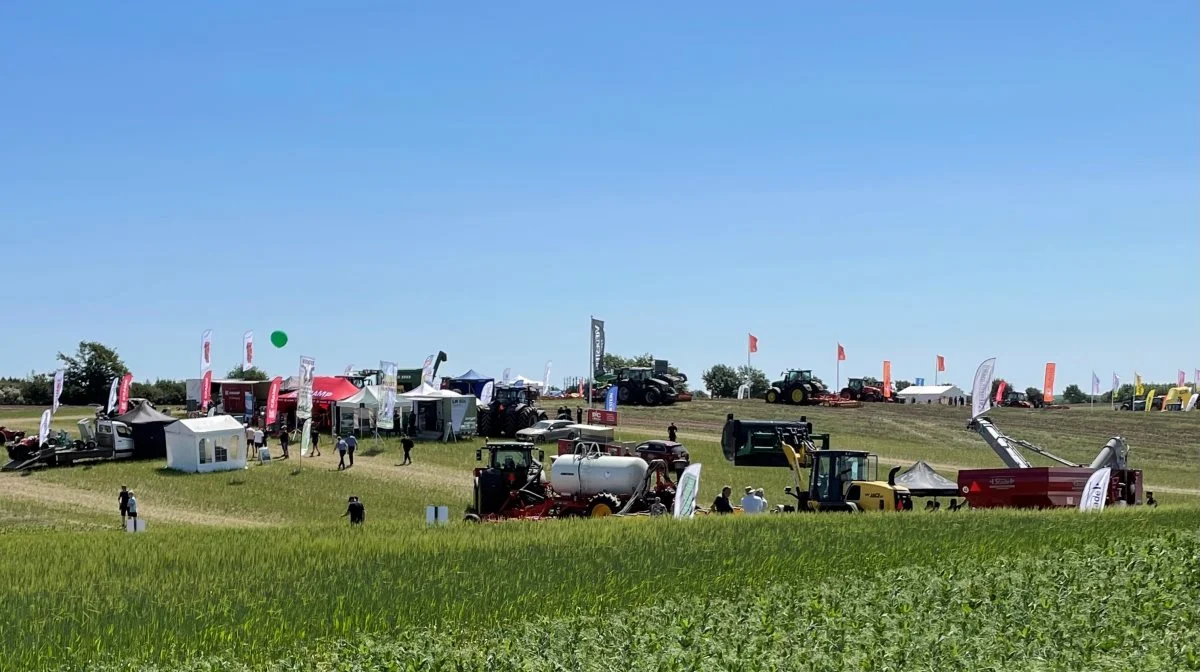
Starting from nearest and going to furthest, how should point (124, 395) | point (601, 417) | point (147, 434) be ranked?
point (147, 434) < point (601, 417) < point (124, 395)

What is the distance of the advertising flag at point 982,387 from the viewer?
27562 mm

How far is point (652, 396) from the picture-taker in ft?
191

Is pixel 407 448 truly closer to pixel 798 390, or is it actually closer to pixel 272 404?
pixel 272 404

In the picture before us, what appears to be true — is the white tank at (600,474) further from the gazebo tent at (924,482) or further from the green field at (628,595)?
the gazebo tent at (924,482)

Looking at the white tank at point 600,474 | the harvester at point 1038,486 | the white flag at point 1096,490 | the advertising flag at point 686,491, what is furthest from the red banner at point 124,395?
the white flag at point 1096,490

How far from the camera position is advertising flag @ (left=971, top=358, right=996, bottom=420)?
2756cm

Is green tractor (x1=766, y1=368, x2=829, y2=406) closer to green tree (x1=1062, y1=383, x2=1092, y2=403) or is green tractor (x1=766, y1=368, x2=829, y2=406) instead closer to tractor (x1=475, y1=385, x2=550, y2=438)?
tractor (x1=475, y1=385, x2=550, y2=438)

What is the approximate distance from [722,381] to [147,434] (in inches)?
2942

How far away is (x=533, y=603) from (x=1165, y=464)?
38495 mm

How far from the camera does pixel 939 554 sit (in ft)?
49.0

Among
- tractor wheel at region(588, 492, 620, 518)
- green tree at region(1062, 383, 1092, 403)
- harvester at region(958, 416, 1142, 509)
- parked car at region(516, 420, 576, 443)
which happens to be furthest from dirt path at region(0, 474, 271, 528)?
green tree at region(1062, 383, 1092, 403)

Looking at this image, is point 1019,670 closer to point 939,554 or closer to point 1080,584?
point 1080,584

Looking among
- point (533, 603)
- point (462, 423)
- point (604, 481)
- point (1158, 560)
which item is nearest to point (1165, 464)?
point (462, 423)

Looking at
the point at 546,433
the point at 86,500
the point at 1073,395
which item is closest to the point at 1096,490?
A: the point at 546,433
